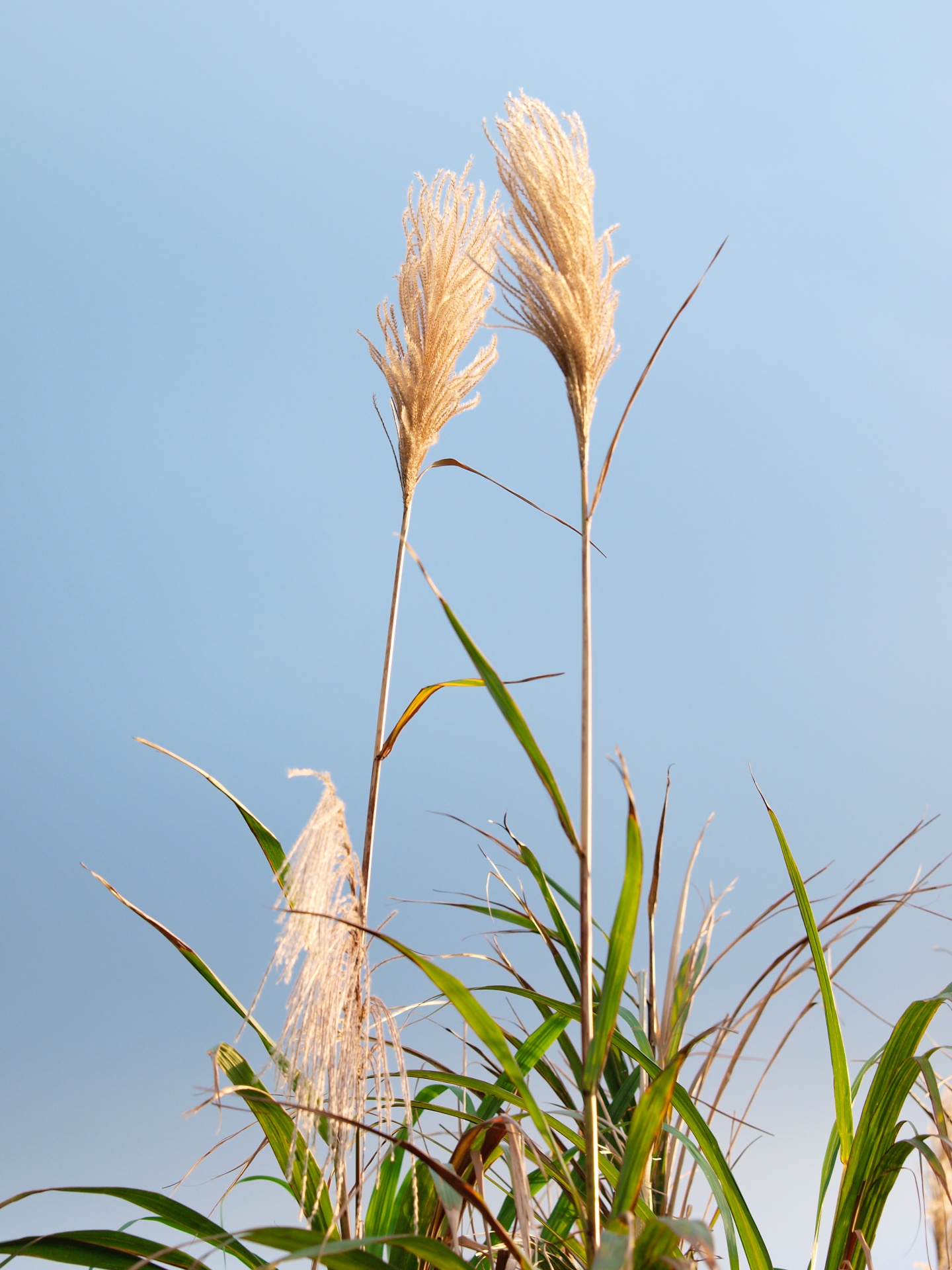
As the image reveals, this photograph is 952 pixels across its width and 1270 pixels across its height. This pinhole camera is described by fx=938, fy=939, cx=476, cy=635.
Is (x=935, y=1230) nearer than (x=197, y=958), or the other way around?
(x=935, y=1230)

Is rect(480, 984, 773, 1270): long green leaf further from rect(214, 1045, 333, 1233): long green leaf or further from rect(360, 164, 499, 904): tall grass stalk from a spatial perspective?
rect(360, 164, 499, 904): tall grass stalk

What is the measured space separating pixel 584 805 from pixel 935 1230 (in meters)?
0.94

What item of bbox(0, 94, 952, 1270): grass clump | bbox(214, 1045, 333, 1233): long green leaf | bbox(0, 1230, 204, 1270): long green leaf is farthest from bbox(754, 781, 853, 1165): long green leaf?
bbox(0, 1230, 204, 1270): long green leaf

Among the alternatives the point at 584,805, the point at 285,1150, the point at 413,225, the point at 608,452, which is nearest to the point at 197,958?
the point at 285,1150

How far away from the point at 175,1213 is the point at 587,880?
31.7 inches

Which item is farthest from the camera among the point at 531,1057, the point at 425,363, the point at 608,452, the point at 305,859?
the point at 425,363

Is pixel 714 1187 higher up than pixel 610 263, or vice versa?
pixel 610 263

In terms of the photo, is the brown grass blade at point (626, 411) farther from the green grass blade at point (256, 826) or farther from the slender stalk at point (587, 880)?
the green grass blade at point (256, 826)

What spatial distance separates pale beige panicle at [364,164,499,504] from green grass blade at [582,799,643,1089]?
1108mm

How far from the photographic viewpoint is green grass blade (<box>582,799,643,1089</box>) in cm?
104

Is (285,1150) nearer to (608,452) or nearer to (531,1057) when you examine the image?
(531,1057)

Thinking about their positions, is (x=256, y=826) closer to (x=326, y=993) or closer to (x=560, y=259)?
(x=326, y=993)

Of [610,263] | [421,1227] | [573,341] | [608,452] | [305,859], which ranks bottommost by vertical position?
[421,1227]

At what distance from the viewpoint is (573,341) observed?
1368 millimetres
